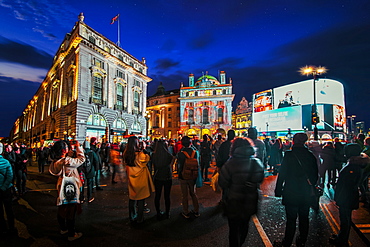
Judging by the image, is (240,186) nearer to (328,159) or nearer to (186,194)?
(186,194)

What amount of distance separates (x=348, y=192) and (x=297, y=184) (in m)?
1.18

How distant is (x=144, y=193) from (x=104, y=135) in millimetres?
28823

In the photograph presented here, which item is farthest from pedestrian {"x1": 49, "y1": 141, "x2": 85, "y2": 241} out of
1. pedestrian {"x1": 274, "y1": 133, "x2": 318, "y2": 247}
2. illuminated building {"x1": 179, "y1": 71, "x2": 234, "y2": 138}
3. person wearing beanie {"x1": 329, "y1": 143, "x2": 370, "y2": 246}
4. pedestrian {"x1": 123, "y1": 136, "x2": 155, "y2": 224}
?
illuminated building {"x1": 179, "y1": 71, "x2": 234, "y2": 138}

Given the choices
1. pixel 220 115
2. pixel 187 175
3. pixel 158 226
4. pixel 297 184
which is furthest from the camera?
pixel 220 115

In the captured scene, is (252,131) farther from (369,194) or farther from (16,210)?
(16,210)

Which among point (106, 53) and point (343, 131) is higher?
point (106, 53)

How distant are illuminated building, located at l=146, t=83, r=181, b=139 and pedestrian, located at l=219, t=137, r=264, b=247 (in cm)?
5906

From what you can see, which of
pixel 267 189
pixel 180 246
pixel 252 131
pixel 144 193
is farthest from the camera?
pixel 267 189

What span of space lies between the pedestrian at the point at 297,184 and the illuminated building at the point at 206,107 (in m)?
51.8

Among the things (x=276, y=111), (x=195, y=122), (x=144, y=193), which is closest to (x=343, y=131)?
(x=276, y=111)

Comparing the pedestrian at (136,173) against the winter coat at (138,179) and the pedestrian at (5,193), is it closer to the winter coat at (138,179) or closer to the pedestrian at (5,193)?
the winter coat at (138,179)

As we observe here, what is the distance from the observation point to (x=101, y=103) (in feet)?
101

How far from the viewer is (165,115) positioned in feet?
215

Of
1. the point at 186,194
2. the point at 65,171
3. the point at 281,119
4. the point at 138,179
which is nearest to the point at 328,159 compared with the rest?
the point at 186,194
